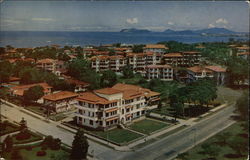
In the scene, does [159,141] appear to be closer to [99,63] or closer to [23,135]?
[23,135]

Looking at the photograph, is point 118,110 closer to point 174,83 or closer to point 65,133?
point 65,133

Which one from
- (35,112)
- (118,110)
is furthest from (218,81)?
(35,112)

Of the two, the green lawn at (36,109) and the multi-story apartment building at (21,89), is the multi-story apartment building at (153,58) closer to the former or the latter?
the multi-story apartment building at (21,89)

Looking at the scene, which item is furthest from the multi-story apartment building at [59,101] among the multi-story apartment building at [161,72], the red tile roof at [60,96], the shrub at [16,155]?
the multi-story apartment building at [161,72]

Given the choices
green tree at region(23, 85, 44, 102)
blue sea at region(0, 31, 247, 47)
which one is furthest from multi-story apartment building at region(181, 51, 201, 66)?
green tree at region(23, 85, 44, 102)

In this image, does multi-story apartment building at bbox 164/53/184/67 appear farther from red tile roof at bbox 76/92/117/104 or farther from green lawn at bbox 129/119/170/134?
red tile roof at bbox 76/92/117/104

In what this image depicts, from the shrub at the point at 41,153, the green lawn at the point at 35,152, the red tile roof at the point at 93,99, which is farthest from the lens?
the red tile roof at the point at 93,99
